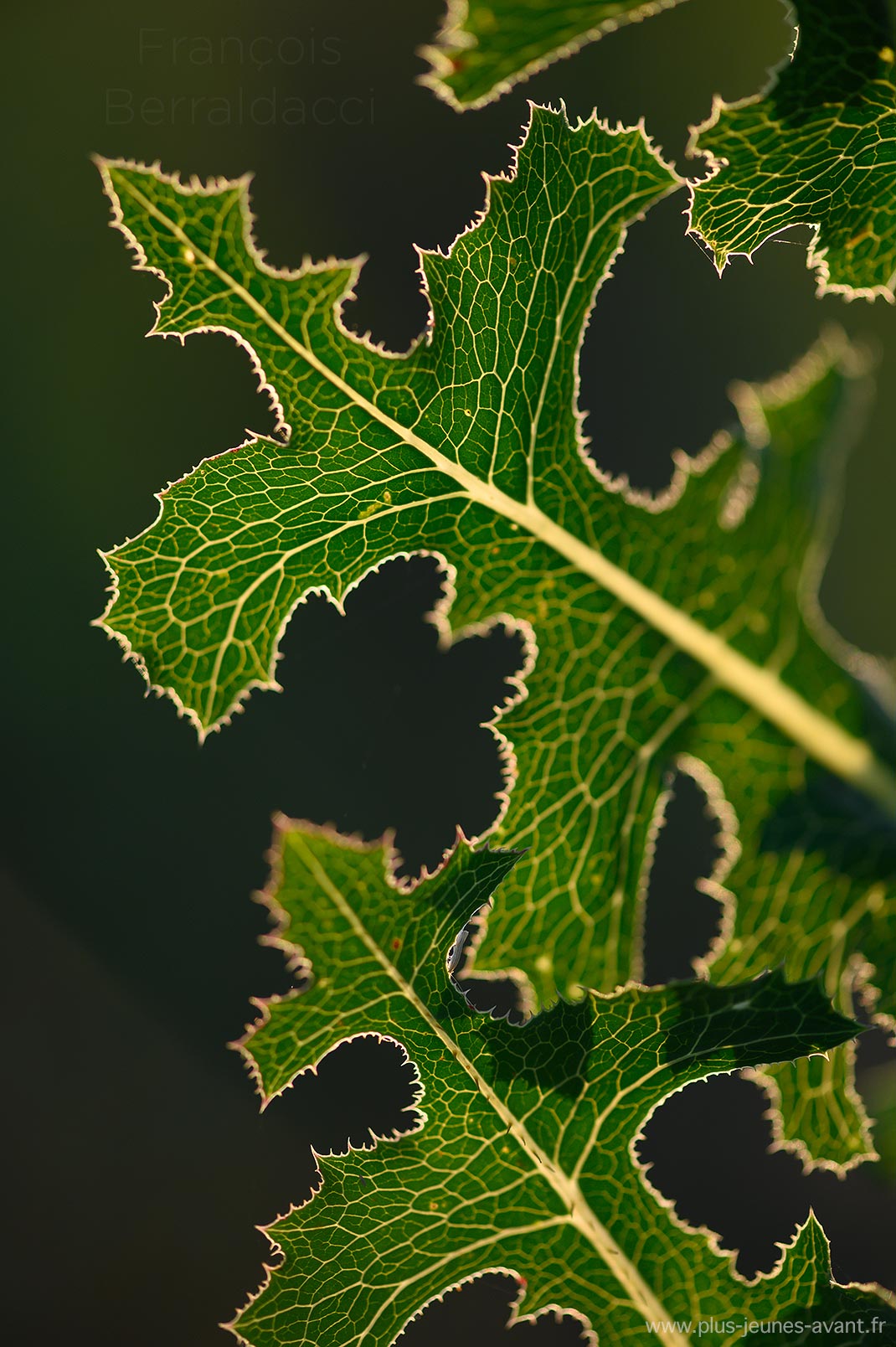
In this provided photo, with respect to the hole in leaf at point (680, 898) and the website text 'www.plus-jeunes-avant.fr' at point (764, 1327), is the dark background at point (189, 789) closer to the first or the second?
the hole in leaf at point (680, 898)

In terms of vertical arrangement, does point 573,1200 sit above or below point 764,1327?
above

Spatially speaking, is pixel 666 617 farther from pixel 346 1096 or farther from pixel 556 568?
pixel 346 1096

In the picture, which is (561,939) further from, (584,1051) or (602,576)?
(602,576)

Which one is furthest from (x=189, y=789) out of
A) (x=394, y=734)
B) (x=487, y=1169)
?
(x=487, y=1169)

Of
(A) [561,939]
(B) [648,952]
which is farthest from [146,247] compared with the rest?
(B) [648,952]

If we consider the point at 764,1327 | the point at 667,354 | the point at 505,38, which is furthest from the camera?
the point at 667,354

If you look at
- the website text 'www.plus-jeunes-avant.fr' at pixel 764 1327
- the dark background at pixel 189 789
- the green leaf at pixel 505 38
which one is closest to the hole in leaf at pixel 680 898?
the dark background at pixel 189 789

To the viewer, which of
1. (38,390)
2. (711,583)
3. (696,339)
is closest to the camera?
(711,583)
